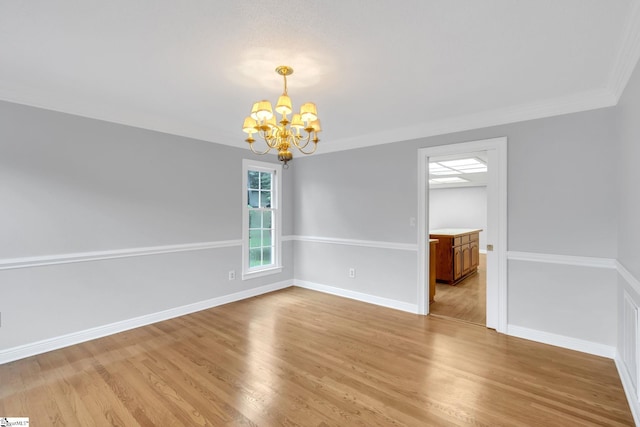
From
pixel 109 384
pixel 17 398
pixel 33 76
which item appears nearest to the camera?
pixel 17 398

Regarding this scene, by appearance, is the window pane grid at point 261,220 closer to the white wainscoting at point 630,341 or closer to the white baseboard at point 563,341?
the white baseboard at point 563,341

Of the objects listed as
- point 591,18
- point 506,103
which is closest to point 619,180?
point 506,103

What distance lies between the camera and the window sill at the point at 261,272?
4.60 meters

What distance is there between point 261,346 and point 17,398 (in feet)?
5.91

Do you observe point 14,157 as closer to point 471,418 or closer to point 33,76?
point 33,76

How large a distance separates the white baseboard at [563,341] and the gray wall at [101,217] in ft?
12.1

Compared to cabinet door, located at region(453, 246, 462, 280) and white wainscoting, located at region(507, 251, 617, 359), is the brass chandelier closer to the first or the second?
white wainscoting, located at region(507, 251, 617, 359)

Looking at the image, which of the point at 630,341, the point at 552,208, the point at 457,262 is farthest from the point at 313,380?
the point at 457,262

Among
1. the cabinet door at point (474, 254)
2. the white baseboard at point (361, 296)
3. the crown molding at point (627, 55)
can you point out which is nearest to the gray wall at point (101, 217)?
the white baseboard at point (361, 296)

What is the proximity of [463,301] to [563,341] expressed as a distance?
5.10 feet

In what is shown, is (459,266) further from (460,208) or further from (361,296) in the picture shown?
(460,208)

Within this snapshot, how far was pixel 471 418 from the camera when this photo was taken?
193 cm

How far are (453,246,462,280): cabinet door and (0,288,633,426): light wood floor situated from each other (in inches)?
85.5

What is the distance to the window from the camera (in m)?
4.61
